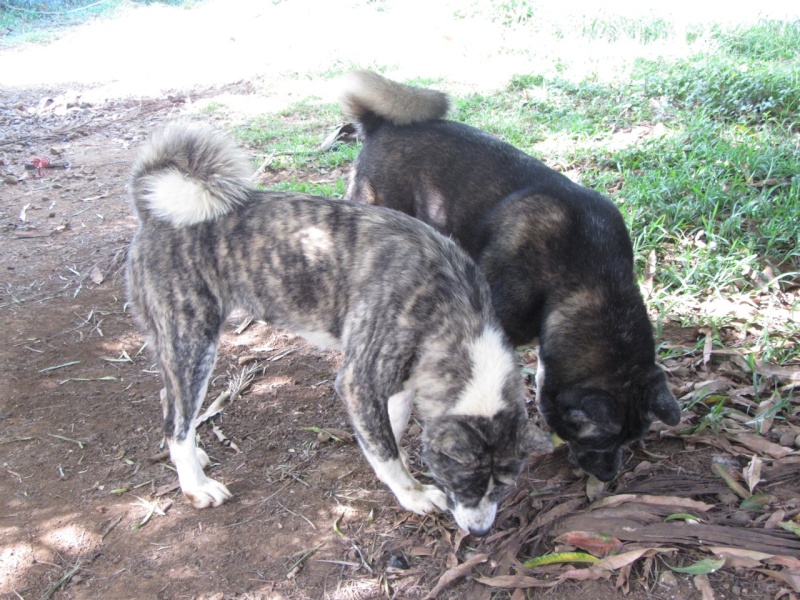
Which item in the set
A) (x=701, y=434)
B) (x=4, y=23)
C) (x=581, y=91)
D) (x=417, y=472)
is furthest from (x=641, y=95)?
(x=4, y=23)

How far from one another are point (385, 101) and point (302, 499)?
3.09 meters

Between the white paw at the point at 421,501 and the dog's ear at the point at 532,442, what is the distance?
67cm

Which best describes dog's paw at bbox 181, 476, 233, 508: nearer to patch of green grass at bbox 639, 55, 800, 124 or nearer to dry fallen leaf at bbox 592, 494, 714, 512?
dry fallen leaf at bbox 592, 494, 714, 512

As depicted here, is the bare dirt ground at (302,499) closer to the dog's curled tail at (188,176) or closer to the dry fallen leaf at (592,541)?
the dry fallen leaf at (592,541)

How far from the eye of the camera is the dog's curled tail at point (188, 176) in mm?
3643

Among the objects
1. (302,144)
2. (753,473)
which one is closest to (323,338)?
(753,473)

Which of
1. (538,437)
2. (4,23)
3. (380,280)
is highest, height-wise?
(380,280)

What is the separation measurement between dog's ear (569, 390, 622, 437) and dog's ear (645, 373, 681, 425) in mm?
177

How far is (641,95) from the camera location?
796cm

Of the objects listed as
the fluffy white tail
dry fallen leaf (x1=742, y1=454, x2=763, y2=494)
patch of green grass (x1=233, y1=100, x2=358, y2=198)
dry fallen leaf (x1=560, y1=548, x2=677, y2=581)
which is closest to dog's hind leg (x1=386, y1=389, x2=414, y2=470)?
dry fallen leaf (x1=560, y1=548, x2=677, y2=581)

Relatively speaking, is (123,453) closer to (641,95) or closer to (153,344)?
(153,344)

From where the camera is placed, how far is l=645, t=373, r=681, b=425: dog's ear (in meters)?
3.22

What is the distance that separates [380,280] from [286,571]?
156 cm

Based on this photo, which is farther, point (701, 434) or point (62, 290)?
point (62, 290)
